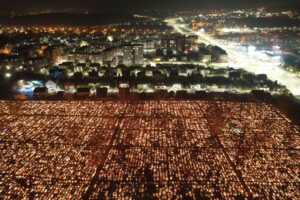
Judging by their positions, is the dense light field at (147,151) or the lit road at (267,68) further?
the lit road at (267,68)

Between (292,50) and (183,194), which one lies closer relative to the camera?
(183,194)

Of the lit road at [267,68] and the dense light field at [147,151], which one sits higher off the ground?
the dense light field at [147,151]

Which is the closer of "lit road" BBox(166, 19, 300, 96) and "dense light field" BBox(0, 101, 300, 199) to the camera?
"dense light field" BBox(0, 101, 300, 199)

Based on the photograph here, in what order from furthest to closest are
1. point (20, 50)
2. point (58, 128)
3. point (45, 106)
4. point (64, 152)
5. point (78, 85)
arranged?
point (20, 50) < point (78, 85) < point (45, 106) < point (58, 128) < point (64, 152)

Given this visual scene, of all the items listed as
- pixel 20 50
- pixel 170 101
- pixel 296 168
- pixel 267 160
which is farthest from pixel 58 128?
pixel 20 50

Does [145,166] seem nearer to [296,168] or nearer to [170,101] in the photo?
[296,168]

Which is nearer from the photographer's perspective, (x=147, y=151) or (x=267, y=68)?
(x=147, y=151)

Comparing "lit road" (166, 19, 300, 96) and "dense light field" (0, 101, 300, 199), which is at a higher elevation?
"dense light field" (0, 101, 300, 199)

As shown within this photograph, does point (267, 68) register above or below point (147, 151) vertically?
below
